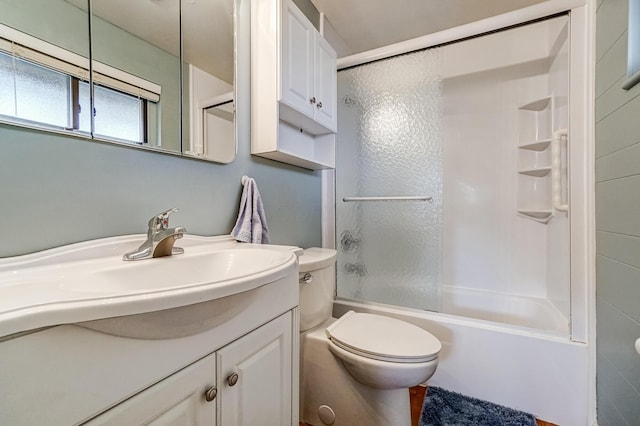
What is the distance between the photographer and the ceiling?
1.76 m

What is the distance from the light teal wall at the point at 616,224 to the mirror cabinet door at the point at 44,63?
1.65 meters

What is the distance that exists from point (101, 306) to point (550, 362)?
1709 millimetres

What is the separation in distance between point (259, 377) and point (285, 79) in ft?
3.95

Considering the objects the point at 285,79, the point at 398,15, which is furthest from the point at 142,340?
the point at 398,15

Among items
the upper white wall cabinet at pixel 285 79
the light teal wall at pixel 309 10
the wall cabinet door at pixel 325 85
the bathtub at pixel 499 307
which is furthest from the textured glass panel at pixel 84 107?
the bathtub at pixel 499 307

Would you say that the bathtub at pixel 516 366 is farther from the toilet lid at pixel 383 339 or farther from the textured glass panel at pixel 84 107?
the textured glass panel at pixel 84 107

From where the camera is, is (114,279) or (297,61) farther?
(297,61)

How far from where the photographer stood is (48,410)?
366mm

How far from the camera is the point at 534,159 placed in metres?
2.03

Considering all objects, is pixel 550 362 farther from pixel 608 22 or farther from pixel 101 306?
pixel 101 306

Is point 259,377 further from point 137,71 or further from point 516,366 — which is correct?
point 516,366

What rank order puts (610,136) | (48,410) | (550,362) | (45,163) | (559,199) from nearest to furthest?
(48,410) → (45,163) → (610,136) → (550,362) → (559,199)

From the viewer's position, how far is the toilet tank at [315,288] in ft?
4.02

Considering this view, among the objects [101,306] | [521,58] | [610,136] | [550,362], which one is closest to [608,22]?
[610,136]
